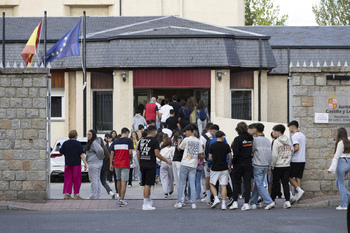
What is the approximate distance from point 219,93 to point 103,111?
4.78 meters

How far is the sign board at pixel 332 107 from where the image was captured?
15.4m

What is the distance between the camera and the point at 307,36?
3219cm

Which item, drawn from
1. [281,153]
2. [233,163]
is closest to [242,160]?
[233,163]

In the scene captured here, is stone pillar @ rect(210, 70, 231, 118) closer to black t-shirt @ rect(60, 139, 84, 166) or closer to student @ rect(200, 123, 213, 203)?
student @ rect(200, 123, 213, 203)

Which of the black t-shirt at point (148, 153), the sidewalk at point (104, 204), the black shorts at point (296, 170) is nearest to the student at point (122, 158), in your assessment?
the sidewalk at point (104, 204)

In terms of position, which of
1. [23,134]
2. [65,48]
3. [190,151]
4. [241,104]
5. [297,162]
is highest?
[65,48]

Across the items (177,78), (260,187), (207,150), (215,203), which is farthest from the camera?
(177,78)

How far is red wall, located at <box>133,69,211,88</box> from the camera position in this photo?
2628 centimetres

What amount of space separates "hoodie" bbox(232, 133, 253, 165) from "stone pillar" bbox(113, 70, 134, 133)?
1260cm

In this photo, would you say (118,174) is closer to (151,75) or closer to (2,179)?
(2,179)

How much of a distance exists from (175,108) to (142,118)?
5.12 ft

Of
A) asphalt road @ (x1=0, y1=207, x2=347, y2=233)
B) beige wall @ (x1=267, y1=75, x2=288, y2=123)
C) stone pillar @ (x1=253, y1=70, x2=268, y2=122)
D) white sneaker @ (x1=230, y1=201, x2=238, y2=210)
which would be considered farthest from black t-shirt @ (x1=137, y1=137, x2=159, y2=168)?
beige wall @ (x1=267, y1=75, x2=288, y2=123)

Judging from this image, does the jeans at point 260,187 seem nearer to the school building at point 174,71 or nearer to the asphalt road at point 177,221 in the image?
the asphalt road at point 177,221

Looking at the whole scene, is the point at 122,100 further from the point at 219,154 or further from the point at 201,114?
the point at 219,154
